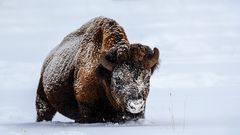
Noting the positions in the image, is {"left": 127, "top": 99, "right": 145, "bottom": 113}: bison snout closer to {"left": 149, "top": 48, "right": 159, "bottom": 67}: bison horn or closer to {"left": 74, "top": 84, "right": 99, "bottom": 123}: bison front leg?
{"left": 149, "top": 48, "right": 159, "bottom": 67}: bison horn

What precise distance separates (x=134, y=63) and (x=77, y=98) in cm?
206

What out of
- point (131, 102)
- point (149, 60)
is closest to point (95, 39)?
point (149, 60)

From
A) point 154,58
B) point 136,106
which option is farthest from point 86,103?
point 136,106

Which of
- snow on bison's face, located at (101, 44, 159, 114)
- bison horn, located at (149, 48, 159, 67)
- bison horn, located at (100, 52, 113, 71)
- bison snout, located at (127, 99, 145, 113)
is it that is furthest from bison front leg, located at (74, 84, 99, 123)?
bison snout, located at (127, 99, 145, 113)

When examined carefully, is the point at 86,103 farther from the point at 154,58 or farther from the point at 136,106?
the point at 136,106

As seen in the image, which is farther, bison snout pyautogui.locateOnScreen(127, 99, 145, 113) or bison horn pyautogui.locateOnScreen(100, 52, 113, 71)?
bison horn pyautogui.locateOnScreen(100, 52, 113, 71)

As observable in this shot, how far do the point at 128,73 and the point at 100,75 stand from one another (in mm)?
1002

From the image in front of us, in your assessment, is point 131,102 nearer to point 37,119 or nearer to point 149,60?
point 149,60

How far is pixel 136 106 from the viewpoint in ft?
46.4

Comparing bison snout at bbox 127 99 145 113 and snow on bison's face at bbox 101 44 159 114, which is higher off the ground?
snow on bison's face at bbox 101 44 159 114

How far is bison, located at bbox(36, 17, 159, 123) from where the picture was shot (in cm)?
1490

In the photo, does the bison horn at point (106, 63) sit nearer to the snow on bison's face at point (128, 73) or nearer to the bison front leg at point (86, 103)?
the snow on bison's face at point (128, 73)

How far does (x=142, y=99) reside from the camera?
562 inches

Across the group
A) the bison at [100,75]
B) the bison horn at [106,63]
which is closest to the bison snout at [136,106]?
the bison at [100,75]
